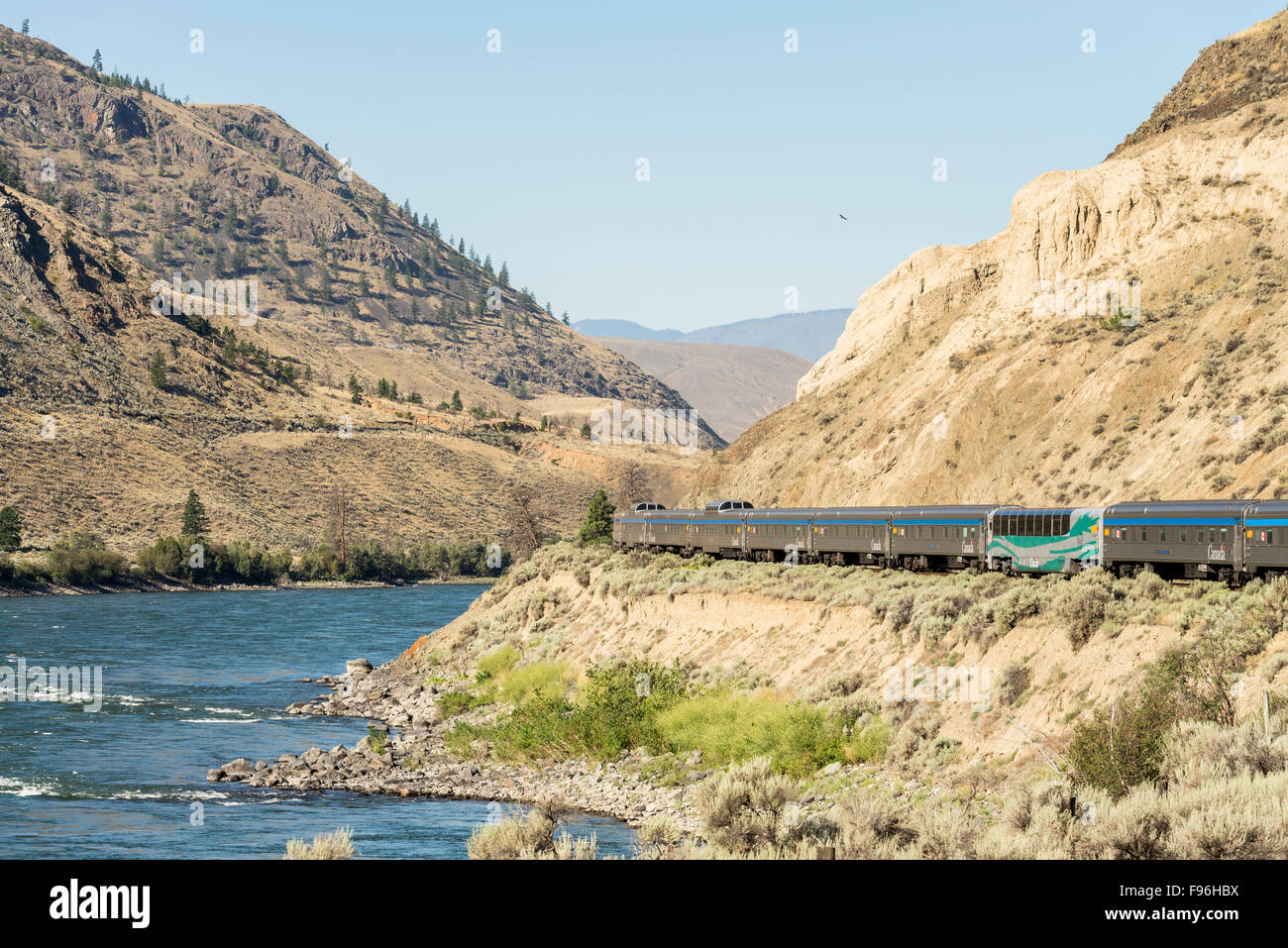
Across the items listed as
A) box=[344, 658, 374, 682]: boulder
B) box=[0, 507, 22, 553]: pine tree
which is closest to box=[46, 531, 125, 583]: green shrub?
box=[0, 507, 22, 553]: pine tree

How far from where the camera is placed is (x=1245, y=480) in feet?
132

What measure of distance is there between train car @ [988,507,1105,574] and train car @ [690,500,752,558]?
14679 millimetres

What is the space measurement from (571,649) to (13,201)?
14877 cm

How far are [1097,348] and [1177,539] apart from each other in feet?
106

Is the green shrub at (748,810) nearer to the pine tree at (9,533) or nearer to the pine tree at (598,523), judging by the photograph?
the pine tree at (598,523)

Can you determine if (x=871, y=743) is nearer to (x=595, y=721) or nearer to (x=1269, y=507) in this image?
(x=1269, y=507)

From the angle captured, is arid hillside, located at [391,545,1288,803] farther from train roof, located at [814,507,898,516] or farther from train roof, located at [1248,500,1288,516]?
train roof, located at [814,507,898,516]

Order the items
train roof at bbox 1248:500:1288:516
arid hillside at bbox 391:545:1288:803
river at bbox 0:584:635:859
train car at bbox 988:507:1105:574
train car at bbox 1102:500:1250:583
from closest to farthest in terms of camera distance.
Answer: arid hillside at bbox 391:545:1288:803 < train roof at bbox 1248:500:1288:516 < river at bbox 0:584:635:859 < train car at bbox 1102:500:1250:583 < train car at bbox 988:507:1105:574

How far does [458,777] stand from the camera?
34.0 m

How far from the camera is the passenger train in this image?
27.6 metres

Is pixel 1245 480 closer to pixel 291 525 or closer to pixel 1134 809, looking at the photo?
pixel 1134 809

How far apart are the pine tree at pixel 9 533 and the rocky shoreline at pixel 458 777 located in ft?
259
